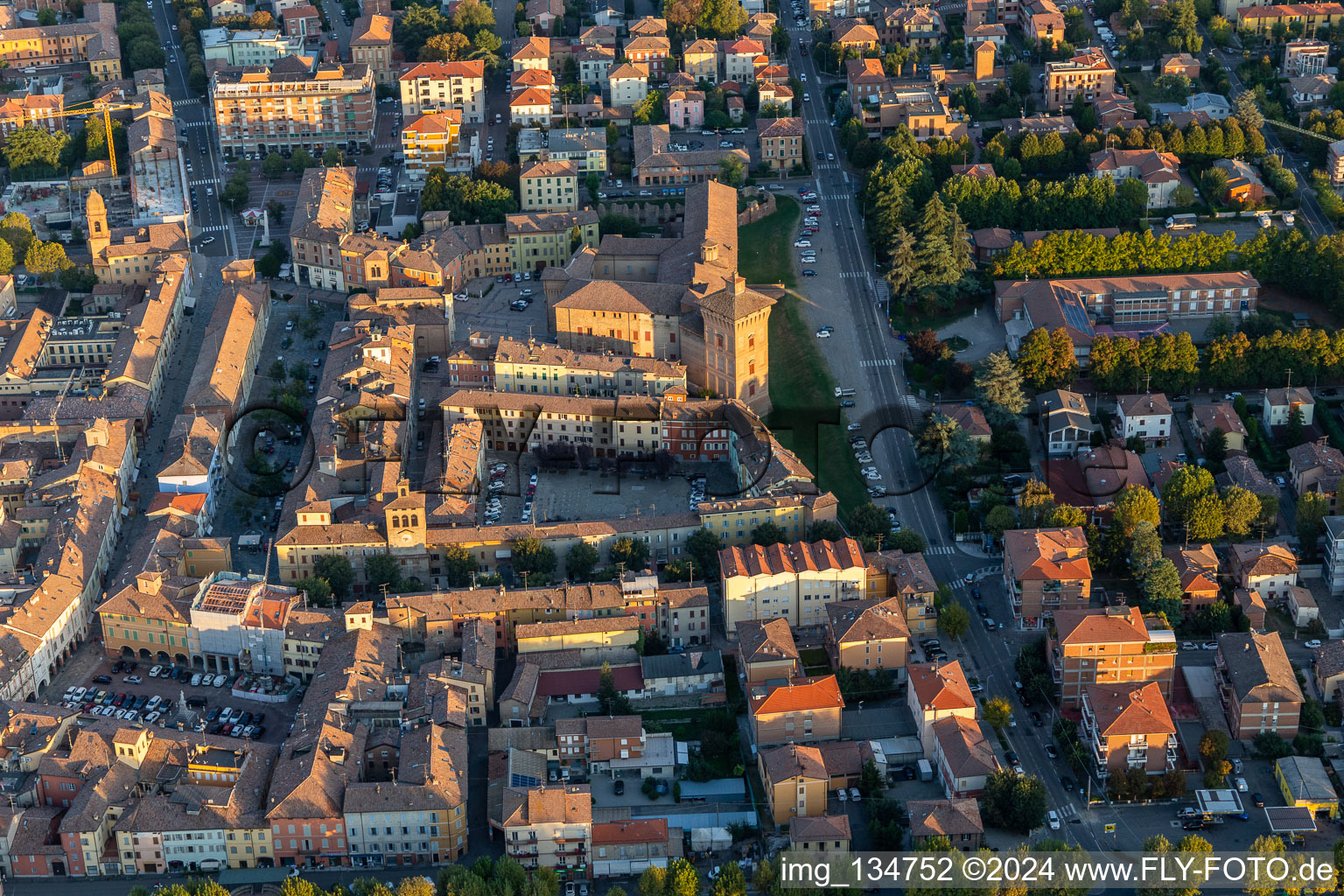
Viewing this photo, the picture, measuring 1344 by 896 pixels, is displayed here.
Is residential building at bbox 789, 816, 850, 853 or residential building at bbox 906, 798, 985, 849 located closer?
residential building at bbox 789, 816, 850, 853

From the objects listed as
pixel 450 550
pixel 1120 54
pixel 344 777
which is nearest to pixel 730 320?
pixel 450 550

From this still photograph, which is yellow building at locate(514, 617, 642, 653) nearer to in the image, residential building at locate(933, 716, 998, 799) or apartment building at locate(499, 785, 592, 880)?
apartment building at locate(499, 785, 592, 880)

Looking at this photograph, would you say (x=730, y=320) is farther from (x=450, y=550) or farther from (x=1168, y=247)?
(x=1168, y=247)

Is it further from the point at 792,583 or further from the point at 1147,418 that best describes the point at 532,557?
the point at 1147,418

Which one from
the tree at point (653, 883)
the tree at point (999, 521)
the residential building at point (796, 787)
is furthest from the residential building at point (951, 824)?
the tree at point (999, 521)

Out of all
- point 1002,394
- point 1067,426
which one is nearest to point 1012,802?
point 1067,426

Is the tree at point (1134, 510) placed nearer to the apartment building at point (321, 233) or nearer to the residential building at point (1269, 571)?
the residential building at point (1269, 571)

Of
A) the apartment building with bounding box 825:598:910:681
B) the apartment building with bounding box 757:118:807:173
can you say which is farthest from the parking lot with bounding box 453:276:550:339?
the apartment building with bounding box 825:598:910:681
